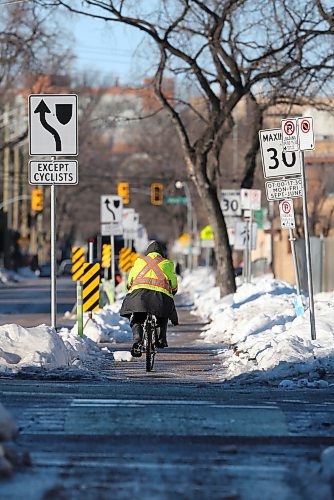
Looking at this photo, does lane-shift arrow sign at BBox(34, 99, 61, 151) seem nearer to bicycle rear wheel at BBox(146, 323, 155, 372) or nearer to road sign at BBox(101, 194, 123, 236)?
bicycle rear wheel at BBox(146, 323, 155, 372)

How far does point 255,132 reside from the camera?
1358 inches

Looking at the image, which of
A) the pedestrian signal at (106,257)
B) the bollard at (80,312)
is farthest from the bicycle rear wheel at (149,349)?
the pedestrian signal at (106,257)

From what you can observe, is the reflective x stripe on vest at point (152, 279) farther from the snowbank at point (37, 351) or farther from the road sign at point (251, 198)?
the road sign at point (251, 198)

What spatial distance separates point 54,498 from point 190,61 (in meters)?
26.2

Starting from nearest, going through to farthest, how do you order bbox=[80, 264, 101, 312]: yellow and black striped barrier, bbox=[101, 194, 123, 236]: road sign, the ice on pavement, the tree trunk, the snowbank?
the snowbank, the ice on pavement, bbox=[80, 264, 101, 312]: yellow and black striped barrier, bbox=[101, 194, 123, 236]: road sign, the tree trunk

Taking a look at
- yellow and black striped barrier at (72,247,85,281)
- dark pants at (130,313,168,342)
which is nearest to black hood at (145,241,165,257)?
dark pants at (130,313,168,342)

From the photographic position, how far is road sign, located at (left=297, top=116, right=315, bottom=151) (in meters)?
16.7

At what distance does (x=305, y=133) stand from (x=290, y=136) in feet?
0.82

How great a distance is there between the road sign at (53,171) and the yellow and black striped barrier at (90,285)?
5.99 m

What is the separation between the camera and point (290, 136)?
16.9 m

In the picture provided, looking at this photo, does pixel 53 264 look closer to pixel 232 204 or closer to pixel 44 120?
pixel 44 120

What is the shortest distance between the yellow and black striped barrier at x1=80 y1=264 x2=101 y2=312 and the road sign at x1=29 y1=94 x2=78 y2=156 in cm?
630

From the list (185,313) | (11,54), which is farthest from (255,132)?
(11,54)

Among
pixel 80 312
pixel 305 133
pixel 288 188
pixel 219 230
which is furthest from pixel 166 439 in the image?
pixel 219 230
